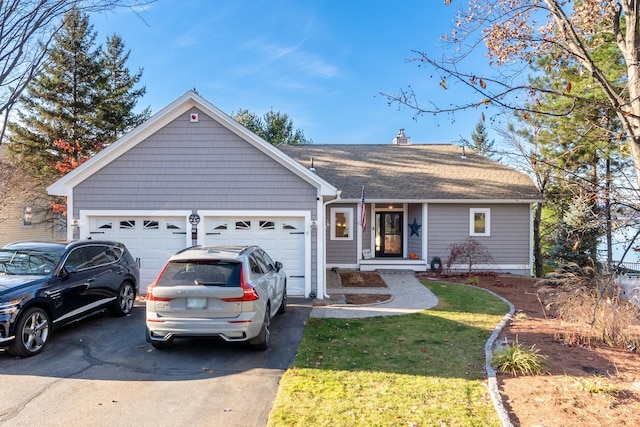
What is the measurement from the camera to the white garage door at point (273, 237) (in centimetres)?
1020

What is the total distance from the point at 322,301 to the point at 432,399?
216 inches

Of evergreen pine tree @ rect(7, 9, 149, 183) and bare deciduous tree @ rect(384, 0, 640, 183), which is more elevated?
evergreen pine tree @ rect(7, 9, 149, 183)

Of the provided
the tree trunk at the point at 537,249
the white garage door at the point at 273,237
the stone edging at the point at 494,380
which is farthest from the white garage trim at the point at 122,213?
the tree trunk at the point at 537,249

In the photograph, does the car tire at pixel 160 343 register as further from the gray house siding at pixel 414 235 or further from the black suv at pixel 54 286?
the gray house siding at pixel 414 235

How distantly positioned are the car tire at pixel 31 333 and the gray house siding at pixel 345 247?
35.1 feet

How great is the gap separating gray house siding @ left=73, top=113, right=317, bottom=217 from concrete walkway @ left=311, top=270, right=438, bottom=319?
3404mm

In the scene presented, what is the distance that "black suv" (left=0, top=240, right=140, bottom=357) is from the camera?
5.52m

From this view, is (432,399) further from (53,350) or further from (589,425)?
(53,350)

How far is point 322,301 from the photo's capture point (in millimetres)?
9641

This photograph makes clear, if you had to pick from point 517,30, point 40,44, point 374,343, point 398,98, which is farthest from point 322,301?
point 40,44

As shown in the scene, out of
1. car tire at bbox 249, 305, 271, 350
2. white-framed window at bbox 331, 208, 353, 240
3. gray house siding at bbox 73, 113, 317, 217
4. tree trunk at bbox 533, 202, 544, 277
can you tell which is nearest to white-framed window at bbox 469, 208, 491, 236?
tree trunk at bbox 533, 202, 544, 277

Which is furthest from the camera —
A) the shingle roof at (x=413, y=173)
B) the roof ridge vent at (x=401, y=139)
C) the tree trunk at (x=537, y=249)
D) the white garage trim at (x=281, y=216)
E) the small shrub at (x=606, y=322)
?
the roof ridge vent at (x=401, y=139)

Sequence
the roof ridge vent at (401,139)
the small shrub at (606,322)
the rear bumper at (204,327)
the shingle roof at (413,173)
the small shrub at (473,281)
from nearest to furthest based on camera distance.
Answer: the rear bumper at (204,327) → the small shrub at (606,322) → the small shrub at (473,281) → the shingle roof at (413,173) → the roof ridge vent at (401,139)

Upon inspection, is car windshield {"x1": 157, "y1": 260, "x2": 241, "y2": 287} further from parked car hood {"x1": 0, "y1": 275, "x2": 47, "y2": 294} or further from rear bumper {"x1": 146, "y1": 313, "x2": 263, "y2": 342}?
parked car hood {"x1": 0, "y1": 275, "x2": 47, "y2": 294}
